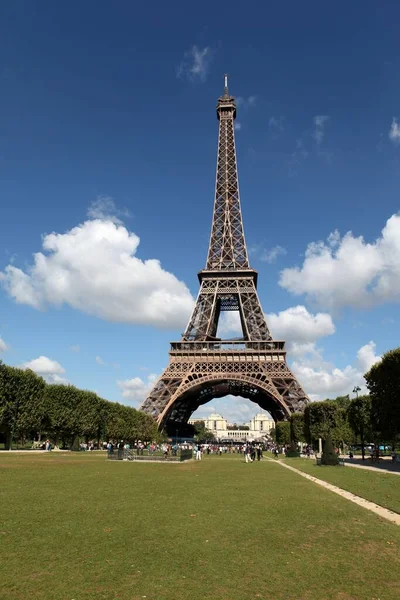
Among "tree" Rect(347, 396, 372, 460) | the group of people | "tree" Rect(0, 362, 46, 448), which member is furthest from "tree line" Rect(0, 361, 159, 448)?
"tree" Rect(347, 396, 372, 460)

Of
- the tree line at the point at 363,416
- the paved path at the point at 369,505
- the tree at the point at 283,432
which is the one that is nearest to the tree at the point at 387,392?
the tree line at the point at 363,416

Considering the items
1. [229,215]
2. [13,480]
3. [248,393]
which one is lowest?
[13,480]

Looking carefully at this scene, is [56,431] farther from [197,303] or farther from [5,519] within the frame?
[5,519]

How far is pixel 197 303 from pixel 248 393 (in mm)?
22637

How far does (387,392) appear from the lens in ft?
161

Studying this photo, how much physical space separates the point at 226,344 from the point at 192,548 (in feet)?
240

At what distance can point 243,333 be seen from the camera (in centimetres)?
Result: 8856

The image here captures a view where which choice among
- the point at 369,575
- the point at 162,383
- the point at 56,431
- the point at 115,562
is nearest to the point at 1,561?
the point at 115,562

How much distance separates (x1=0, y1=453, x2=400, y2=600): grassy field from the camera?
27.8 ft

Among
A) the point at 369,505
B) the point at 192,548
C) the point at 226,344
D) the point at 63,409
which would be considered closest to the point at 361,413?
the point at 226,344

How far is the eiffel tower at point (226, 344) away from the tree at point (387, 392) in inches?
846

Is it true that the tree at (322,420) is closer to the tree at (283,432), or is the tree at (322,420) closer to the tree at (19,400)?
the tree at (283,432)

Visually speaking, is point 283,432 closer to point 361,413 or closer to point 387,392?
point 361,413

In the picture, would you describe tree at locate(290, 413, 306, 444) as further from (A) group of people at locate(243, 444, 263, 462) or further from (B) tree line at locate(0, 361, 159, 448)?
(B) tree line at locate(0, 361, 159, 448)
